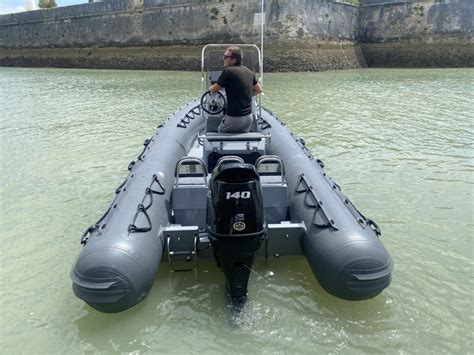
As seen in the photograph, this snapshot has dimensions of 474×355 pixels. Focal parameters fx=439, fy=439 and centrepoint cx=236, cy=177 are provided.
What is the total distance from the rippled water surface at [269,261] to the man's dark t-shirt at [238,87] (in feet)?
4.81

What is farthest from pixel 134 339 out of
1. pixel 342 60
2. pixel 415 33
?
pixel 415 33

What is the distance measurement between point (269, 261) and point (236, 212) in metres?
1.04

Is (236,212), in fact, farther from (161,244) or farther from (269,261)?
(269,261)

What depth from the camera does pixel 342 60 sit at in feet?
79.0

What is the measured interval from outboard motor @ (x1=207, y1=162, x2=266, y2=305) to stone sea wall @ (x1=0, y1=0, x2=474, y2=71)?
1966 cm

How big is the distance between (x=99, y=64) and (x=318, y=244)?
27.7 m

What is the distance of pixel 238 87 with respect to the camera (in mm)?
3814

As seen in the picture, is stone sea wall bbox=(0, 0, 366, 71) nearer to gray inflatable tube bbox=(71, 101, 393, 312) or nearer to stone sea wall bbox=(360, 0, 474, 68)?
stone sea wall bbox=(360, 0, 474, 68)

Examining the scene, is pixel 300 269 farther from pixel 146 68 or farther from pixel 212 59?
pixel 146 68

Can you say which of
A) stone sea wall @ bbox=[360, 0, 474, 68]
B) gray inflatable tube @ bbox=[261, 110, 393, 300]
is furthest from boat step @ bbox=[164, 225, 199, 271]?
stone sea wall @ bbox=[360, 0, 474, 68]

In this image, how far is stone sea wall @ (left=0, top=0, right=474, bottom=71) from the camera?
872 inches

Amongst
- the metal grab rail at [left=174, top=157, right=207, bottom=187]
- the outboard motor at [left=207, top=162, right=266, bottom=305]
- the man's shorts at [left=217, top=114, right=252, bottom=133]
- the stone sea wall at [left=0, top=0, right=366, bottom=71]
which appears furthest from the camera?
the stone sea wall at [left=0, top=0, right=366, bottom=71]

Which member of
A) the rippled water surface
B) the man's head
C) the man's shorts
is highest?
the man's head

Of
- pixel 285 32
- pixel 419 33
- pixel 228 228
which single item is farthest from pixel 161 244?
pixel 419 33
